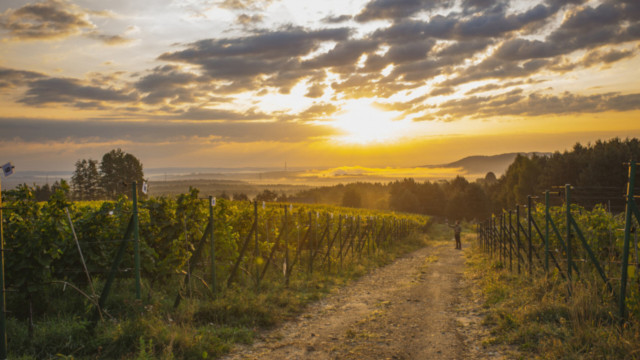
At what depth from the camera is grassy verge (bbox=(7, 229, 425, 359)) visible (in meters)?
6.27

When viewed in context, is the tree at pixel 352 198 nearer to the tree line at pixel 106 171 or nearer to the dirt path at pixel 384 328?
the tree line at pixel 106 171

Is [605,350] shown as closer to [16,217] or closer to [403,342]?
[403,342]

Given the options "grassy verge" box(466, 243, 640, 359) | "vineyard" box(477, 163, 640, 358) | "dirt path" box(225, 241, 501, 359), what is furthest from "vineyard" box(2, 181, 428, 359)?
"vineyard" box(477, 163, 640, 358)

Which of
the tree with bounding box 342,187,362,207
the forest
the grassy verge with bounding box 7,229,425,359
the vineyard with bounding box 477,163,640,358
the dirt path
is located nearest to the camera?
the vineyard with bounding box 477,163,640,358

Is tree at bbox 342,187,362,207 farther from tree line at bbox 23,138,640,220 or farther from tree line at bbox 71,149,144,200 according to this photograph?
tree line at bbox 71,149,144,200

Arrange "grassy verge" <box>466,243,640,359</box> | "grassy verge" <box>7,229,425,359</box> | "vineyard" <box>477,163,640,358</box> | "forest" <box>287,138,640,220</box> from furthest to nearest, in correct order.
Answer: "forest" <box>287,138,640,220</box>, "grassy verge" <box>7,229,425,359</box>, "vineyard" <box>477,163,640,358</box>, "grassy verge" <box>466,243,640,359</box>

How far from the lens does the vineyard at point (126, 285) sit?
6492 millimetres

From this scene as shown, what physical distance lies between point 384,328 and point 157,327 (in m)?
4.13

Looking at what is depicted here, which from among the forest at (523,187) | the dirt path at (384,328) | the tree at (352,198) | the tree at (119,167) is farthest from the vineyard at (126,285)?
the tree at (352,198)

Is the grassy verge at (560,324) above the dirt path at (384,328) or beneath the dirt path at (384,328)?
above

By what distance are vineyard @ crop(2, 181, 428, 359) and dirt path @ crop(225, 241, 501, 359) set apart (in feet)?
2.13

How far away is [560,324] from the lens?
291 inches

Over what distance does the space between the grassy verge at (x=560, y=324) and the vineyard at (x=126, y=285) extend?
4.44 metres

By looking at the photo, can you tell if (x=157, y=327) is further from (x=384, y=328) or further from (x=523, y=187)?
(x=523, y=187)
